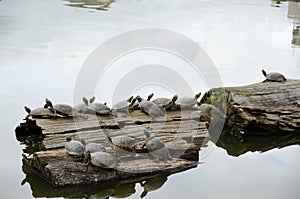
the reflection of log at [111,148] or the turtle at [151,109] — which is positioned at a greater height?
the turtle at [151,109]

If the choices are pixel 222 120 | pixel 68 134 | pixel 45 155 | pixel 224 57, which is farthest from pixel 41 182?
pixel 224 57

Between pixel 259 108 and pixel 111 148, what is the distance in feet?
4.67

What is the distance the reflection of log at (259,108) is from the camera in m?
3.69

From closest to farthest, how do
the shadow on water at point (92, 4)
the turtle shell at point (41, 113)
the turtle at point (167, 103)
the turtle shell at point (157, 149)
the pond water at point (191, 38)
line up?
the pond water at point (191, 38)
the turtle shell at point (157, 149)
the turtle shell at point (41, 113)
the turtle at point (167, 103)
the shadow on water at point (92, 4)

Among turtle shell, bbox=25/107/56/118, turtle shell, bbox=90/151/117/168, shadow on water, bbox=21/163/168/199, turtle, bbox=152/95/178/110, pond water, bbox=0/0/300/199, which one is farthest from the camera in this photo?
turtle, bbox=152/95/178/110

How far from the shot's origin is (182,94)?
4219 millimetres

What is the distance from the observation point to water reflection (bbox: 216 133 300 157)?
3.50m

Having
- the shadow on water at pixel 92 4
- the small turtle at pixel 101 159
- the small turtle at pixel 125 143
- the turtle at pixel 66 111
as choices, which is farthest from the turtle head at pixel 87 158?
the shadow on water at pixel 92 4

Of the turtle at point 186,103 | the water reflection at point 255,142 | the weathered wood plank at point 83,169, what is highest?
the turtle at point 186,103

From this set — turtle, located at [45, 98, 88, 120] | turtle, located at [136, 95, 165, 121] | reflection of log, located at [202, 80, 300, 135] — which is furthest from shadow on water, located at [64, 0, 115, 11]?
turtle, located at [45, 98, 88, 120]

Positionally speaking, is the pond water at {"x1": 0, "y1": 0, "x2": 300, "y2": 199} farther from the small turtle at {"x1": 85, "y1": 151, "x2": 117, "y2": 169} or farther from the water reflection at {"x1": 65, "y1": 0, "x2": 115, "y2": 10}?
the small turtle at {"x1": 85, "y1": 151, "x2": 117, "y2": 169}

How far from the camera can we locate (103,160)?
105 inches

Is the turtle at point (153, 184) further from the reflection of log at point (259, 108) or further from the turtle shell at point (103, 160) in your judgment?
the reflection of log at point (259, 108)

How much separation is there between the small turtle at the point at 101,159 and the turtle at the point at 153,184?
23 cm
